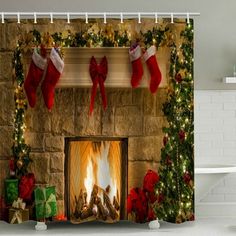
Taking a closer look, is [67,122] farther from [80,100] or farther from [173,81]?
[173,81]

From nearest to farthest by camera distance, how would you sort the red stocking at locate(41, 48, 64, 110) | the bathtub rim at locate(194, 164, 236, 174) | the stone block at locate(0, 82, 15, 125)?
the red stocking at locate(41, 48, 64, 110) → the stone block at locate(0, 82, 15, 125) → the bathtub rim at locate(194, 164, 236, 174)

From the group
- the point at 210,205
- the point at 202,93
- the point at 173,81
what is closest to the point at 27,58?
the point at 173,81

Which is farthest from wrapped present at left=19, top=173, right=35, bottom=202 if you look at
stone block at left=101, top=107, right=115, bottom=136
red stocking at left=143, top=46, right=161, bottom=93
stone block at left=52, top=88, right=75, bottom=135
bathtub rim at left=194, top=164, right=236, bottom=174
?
Answer: bathtub rim at left=194, top=164, right=236, bottom=174

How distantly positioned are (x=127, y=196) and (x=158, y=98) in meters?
0.72

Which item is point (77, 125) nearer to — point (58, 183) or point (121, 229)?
point (58, 183)

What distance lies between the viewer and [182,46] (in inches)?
184

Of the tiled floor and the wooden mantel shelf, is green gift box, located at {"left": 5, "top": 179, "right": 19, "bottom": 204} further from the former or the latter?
the wooden mantel shelf

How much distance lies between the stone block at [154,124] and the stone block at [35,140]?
0.74 m

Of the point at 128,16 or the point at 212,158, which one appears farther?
the point at 212,158

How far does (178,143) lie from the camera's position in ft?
15.5

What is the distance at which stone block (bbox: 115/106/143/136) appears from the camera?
186 inches

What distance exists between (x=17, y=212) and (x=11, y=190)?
16 cm

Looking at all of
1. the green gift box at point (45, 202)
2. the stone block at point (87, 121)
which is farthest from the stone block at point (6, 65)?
the green gift box at point (45, 202)

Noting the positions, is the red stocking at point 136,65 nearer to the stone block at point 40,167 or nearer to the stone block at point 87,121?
the stone block at point 87,121
